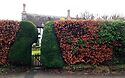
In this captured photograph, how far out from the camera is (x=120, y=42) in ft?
46.3

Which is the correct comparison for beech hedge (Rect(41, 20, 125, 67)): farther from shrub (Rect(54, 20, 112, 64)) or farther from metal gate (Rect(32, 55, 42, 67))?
metal gate (Rect(32, 55, 42, 67))

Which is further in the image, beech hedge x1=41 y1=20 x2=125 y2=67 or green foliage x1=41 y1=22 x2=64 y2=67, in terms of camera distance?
beech hedge x1=41 y1=20 x2=125 y2=67

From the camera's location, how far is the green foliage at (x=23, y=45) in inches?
543

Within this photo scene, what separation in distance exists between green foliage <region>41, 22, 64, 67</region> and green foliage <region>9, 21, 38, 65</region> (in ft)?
2.20

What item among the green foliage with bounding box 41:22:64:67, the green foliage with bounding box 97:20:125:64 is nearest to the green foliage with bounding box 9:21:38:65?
the green foliage with bounding box 41:22:64:67

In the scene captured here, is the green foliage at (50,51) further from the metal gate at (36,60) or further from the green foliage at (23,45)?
the metal gate at (36,60)

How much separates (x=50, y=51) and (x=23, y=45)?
1482 mm

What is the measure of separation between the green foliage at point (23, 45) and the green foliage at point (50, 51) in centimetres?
67

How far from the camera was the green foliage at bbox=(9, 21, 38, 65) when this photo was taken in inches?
543

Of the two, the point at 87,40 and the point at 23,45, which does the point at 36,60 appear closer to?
the point at 23,45

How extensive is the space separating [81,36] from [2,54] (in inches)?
173

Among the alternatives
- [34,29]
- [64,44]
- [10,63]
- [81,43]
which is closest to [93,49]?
[81,43]

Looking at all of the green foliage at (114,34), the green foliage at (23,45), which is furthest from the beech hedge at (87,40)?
the green foliage at (23,45)

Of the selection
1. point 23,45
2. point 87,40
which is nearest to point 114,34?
point 87,40
